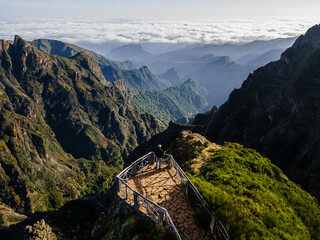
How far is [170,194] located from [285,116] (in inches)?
3134

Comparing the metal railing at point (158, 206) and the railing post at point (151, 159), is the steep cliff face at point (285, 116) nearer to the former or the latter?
the railing post at point (151, 159)

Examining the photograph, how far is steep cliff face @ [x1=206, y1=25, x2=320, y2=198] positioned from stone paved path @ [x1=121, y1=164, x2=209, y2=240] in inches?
1393

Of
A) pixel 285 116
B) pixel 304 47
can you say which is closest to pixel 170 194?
pixel 285 116

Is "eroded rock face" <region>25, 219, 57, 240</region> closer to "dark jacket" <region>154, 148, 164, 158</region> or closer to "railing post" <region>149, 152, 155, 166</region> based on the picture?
"railing post" <region>149, 152, 155, 166</region>

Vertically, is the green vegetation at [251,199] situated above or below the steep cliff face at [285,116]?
above

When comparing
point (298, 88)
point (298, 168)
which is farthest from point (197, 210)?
point (298, 88)

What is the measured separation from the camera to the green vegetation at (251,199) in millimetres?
13904

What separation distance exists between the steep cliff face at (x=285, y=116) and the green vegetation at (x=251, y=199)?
78.1ft

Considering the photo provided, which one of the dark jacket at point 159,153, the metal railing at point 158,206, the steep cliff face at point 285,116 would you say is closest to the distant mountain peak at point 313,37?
the steep cliff face at point 285,116

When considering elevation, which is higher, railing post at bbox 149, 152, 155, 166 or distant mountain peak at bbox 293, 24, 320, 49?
distant mountain peak at bbox 293, 24, 320, 49

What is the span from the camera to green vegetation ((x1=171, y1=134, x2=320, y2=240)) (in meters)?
13.9

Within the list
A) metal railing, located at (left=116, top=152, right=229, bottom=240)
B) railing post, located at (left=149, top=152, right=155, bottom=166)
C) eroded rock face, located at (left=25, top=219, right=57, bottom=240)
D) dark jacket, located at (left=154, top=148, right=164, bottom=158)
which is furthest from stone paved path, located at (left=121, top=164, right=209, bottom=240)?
eroded rock face, located at (left=25, top=219, right=57, bottom=240)

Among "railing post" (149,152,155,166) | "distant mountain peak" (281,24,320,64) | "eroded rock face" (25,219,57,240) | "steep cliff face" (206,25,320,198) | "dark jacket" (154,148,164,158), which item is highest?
"distant mountain peak" (281,24,320,64)

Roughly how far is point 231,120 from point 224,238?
104 metres
